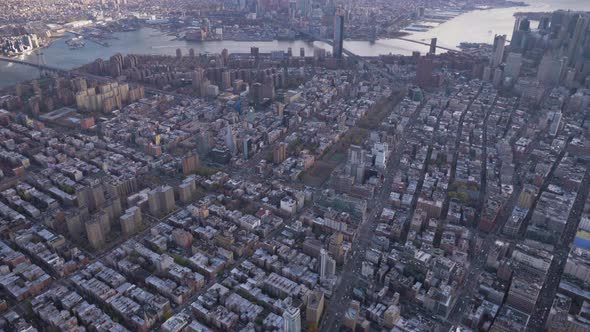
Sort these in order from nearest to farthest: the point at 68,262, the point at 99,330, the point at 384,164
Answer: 1. the point at 99,330
2. the point at 68,262
3. the point at 384,164

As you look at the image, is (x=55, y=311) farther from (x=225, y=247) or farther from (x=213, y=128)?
(x=213, y=128)

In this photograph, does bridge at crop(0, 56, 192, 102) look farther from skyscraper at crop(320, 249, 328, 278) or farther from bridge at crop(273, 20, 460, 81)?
skyscraper at crop(320, 249, 328, 278)

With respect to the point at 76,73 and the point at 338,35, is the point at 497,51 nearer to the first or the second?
the point at 338,35

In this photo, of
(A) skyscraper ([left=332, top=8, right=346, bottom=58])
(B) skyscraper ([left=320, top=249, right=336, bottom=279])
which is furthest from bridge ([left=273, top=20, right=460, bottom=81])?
(B) skyscraper ([left=320, top=249, right=336, bottom=279])

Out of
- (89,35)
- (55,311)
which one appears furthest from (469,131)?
(89,35)

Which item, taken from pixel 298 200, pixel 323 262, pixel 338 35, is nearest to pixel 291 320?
pixel 323 262

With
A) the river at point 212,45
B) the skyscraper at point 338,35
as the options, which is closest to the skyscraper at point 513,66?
the river at point 212,45
